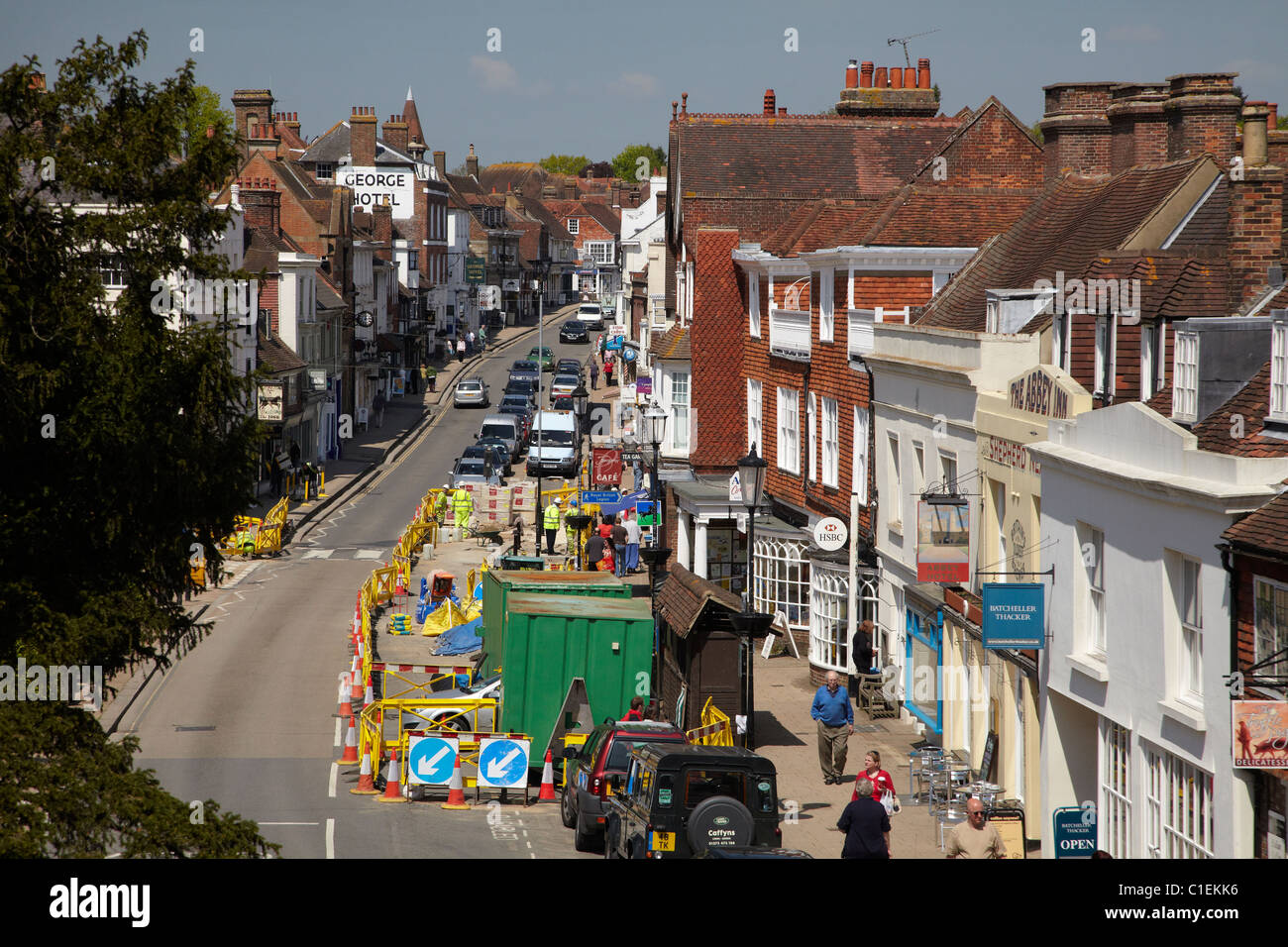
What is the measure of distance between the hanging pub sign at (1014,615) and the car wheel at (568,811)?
578 centimetres

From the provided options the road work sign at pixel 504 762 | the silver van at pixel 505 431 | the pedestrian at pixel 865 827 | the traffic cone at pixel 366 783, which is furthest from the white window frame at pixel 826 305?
the silver van at pixel 505 431

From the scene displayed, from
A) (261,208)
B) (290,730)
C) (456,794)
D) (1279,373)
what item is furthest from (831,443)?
(261,208)

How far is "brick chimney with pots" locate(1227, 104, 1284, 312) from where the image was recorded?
18219 mm

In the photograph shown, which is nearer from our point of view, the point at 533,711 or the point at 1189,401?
the point at 1189,401

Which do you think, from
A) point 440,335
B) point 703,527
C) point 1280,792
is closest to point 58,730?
point 1280,792

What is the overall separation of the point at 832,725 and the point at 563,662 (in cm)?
406

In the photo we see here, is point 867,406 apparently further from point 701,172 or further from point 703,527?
point 701,172

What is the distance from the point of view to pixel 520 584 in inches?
1006

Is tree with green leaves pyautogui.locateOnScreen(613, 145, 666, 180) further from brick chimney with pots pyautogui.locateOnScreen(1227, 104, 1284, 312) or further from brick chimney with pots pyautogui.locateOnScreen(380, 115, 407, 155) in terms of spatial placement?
brick chimney with pots pyautogui.locateOnScreen(1227, 104, 1284, 312)

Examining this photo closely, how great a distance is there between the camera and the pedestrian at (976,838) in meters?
15.2

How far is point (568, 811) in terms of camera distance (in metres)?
19.6

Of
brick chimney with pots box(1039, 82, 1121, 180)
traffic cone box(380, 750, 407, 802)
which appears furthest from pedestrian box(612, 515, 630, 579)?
traffic cone box(380, 750, 407, 802)

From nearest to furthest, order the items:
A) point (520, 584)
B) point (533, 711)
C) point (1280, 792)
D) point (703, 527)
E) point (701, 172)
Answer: point (1280, 792)
point (533, 711)
point (520, 584)
point (703, 527)
point (701, 172)
